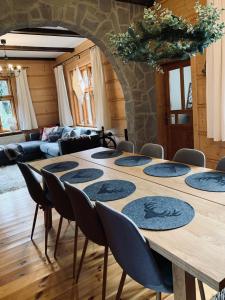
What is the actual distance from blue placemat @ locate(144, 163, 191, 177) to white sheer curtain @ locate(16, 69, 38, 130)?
598 centimetres

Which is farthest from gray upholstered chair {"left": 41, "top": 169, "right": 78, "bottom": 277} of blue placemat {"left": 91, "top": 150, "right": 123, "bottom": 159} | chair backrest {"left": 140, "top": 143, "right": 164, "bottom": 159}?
chair backrest {"left": 140, "top": 143, "right": 164, "bottom": 159}

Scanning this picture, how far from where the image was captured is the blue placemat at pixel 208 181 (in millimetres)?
1635

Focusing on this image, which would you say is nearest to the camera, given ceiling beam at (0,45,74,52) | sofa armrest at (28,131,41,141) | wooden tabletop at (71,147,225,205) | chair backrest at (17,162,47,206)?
wooden tabletop at (71,147,225,205)

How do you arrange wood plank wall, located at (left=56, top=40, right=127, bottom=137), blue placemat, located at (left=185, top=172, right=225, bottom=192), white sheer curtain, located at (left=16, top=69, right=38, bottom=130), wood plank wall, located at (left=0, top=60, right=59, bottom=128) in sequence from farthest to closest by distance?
wood plank wall, located at (left=0, top=60, right=59, bottom=128)
white sheer curtain, located at (left=16, top=69, right=38, bottom=130)
wood plank wall, located at (left=56, top=40, right=127, bottom=137)
blue placemat, located at (left=185, top=172, right=225, bottom=192)

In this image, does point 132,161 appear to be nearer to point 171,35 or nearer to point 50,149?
point 171,35

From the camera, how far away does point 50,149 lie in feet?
→ 20.2

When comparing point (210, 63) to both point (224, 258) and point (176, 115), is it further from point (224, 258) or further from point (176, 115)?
point (224, 258)

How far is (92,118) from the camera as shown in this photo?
6.84 metres

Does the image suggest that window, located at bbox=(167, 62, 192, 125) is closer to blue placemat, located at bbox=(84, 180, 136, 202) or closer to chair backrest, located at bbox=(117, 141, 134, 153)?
chair backrest, located at bbox=(117, 141, 134, 153)

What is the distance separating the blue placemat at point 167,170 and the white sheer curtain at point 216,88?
1326mm

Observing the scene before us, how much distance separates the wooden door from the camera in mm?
4031

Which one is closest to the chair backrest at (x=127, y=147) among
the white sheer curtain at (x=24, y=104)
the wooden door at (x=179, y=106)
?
the wooden door at (x=179, y=106)

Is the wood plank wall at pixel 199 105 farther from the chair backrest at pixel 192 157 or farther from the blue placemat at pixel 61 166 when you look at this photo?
the blue placemat at pixel 61 166

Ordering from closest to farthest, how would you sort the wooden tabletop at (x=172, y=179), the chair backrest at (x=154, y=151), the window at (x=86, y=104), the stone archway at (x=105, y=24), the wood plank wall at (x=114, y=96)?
the wooden tabletop at (x=172, y=179) → the chair backrest at (x=154, y=151) → the stone archway at (x=105, y=24) → the wood plank wall at (x=114, y=96) → the window at (x=86, y=104)
